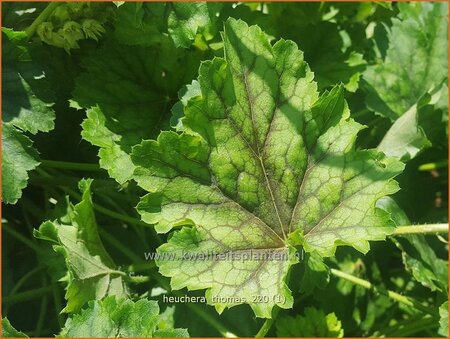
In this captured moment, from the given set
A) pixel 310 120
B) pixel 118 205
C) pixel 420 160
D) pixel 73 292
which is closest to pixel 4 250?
pixel 118 205

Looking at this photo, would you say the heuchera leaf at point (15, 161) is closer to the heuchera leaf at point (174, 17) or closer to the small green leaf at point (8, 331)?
the small green leaf at point (8, 331)

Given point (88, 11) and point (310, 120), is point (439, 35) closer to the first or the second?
point (310, 120)

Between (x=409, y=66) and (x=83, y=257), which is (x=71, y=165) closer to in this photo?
(x=83, y=257)

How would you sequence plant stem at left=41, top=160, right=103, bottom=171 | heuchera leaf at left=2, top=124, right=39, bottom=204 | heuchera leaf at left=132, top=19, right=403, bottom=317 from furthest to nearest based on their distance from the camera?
plant stem at left=41, top=160, right=103, bottom=171 < heuchera leaf at left=2, top=124, right=39, bottom=204 < heuchera leaf at left=132, top=19, right=403, bottom=317

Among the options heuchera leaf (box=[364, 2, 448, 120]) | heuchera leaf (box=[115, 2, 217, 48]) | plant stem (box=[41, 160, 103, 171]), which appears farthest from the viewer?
heuchera leaf (box=[364, 2, 448, 120])

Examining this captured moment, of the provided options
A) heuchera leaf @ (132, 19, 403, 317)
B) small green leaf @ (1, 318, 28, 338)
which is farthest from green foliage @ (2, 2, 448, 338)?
small green leaf @ (1, 318, 28, 338)

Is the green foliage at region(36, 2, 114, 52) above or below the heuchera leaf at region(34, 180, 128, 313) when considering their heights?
above

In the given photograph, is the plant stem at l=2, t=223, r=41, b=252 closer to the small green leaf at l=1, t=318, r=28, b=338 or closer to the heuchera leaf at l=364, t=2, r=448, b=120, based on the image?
the small green leaf at l=1, t=318, r=28, b=338

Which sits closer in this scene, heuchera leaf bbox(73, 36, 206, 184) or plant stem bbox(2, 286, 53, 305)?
heuchera leaf bbox(73, 36, 206, 184)
